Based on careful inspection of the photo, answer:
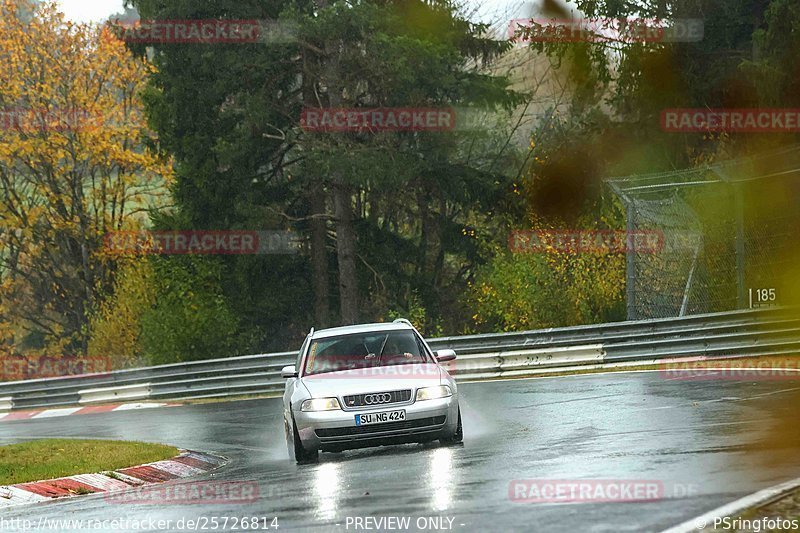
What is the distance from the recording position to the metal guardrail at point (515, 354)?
23.9 meters

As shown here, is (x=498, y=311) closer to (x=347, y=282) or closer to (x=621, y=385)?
(x=347, y=282)

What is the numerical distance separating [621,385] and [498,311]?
1354 cm

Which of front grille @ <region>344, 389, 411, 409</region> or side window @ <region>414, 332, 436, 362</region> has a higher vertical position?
side window @ <region>414, 332, 436, 362</region>

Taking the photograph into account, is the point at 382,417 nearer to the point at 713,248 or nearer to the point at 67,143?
the point at 713,248

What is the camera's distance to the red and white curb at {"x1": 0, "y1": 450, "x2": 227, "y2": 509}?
14.0 metres

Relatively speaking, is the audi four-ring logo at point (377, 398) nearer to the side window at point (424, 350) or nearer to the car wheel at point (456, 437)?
the car wheel at point (456, 437)

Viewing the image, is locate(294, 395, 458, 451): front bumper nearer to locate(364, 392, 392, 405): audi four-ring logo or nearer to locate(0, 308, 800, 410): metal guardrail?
locate(364, 392, 392, 405): audi four-ring logo

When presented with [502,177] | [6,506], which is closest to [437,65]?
[502,177]

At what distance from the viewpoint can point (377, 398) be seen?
14.2 m

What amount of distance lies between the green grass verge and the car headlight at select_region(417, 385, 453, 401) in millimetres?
3969

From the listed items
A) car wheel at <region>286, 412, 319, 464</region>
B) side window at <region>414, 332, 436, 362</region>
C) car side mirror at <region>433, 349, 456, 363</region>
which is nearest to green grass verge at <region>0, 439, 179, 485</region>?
car wheel at <region>286, 412, 319, 464</region>

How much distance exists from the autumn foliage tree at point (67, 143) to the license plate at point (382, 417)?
31.5m

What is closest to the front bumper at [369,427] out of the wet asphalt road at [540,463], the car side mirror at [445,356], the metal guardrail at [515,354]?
the wet asphalt road at [540,463]

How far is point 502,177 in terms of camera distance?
4141 centimetres
